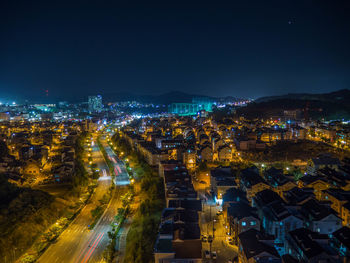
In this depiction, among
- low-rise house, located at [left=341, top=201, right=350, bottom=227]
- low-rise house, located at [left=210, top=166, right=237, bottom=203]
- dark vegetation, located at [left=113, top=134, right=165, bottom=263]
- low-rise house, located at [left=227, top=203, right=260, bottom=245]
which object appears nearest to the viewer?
dark vegetation, located at [left=113, top=134, right=165, bottom=263]

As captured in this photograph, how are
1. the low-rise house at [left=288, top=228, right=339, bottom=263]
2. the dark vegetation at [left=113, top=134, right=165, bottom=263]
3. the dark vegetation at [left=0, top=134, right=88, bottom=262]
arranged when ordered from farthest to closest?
the dark vegetation at [left=0, top=134, right=88, bottom=262]
the dark vegetation at [left=113, top=134, right=165, bottom=263]
the low-rise house at [left=288, top=228, right=339, bottom=263]

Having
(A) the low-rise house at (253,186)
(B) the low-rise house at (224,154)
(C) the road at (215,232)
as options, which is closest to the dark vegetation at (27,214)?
(C) the road at (215,232)

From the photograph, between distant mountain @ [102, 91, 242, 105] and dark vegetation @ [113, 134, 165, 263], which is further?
distant mountain @ [102, 91, 242, 105]

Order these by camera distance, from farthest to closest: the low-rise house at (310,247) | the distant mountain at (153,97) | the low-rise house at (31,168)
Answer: the distant mountain at (153,97) < the low-rise house at (31,168) < the low-rise house at (310,247)

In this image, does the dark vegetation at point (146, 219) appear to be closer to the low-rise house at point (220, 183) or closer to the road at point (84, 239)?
the road at point (84, 239)

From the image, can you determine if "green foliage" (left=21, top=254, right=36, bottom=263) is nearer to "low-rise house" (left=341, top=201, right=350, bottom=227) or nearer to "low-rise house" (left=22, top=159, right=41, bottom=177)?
"low-rise house" (left=22, top=159, right=41, bottom=177)

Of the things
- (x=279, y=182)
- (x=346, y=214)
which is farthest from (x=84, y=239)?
(x=346, y=214)

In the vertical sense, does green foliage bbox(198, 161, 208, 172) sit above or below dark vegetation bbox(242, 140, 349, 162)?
below

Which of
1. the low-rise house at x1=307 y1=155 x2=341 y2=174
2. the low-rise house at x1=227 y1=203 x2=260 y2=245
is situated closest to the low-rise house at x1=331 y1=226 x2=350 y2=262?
the low-rise house at x1=227 y1=203 x2=260 y2=245

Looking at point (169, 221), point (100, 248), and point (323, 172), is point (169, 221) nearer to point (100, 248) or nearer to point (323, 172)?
point (100, 248)
